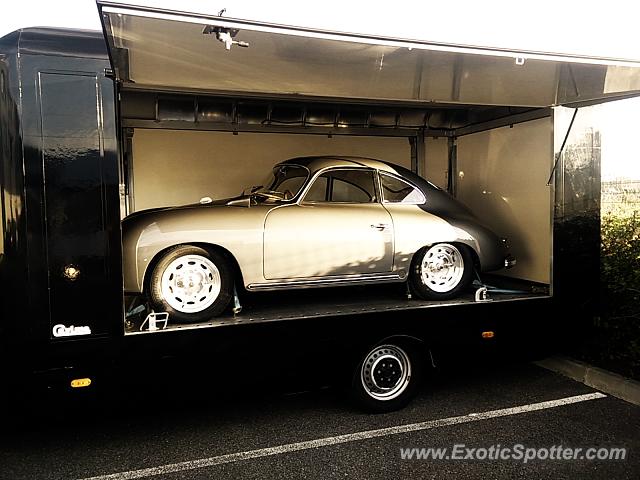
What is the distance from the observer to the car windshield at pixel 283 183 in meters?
4.93

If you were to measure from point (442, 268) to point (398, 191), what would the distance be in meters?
0.85

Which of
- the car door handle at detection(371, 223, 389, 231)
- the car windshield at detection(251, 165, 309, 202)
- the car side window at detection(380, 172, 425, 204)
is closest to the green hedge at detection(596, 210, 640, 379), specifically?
the car side window at detection(380, 172, 425, 204)

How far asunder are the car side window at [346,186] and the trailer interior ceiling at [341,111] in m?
0.73

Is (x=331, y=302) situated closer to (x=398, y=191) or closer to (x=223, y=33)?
(x=398, y=191)

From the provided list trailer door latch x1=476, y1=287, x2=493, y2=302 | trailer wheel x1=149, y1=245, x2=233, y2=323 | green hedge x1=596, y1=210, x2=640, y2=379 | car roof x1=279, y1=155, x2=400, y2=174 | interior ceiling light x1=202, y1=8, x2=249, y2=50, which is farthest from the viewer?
green hedge x1=596, y1=210, x2=640, y2=379

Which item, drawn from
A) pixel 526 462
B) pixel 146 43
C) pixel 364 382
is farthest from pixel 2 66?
pixel 526 462

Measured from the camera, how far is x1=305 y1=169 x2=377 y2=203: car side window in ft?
16.6

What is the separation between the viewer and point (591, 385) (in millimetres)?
5172

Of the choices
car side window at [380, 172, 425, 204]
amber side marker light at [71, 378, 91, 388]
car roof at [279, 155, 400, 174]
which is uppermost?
car roof at [279, 155, 400, 174]

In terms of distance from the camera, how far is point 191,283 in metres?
4.22

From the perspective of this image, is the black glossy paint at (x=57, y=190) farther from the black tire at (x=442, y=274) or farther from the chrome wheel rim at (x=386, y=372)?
the black tire at (x=442, y=274)

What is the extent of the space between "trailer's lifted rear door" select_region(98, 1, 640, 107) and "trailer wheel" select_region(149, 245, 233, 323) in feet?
4.52

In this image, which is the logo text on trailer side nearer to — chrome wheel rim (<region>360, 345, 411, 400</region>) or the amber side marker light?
the amber side marker light

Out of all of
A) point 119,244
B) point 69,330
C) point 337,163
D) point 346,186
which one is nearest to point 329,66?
point 337,163
